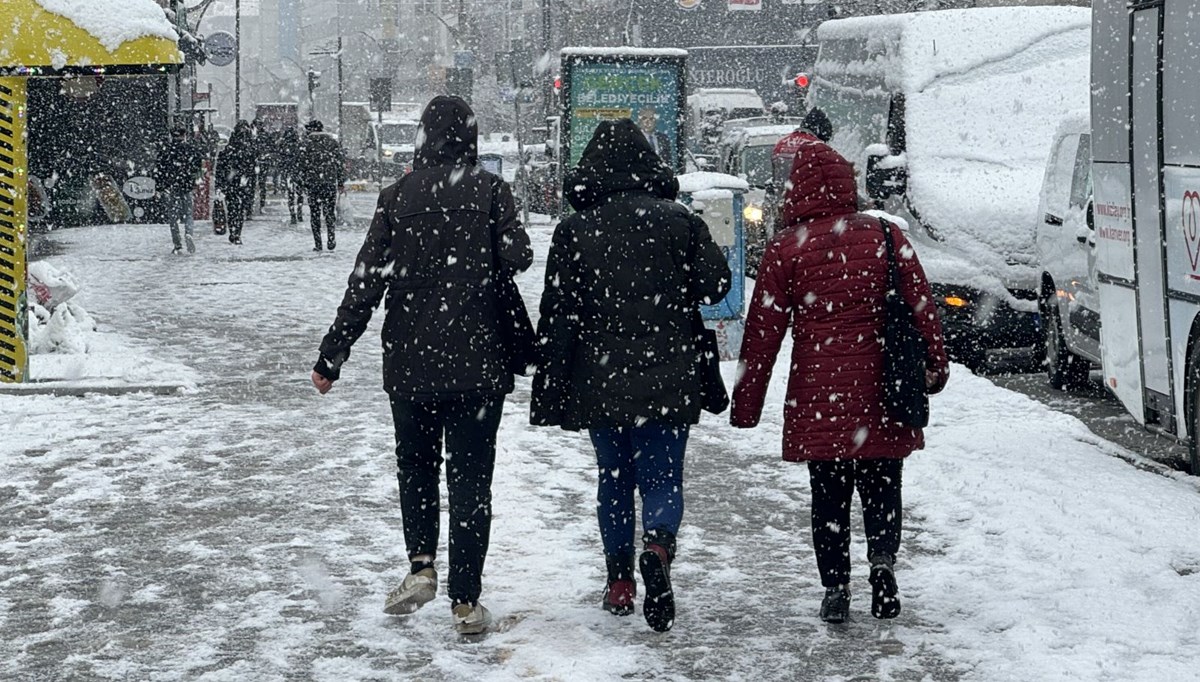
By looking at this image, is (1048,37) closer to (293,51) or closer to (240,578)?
(240,578)

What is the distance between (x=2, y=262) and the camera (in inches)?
492

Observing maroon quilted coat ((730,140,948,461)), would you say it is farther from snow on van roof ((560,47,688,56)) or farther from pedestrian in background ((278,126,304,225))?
pedestrian in background ((278,126,304,225))

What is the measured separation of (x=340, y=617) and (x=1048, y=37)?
1048 centimetres

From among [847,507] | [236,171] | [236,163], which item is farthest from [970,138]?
[236,171]

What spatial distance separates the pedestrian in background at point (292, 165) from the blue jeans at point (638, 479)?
23.1 meters

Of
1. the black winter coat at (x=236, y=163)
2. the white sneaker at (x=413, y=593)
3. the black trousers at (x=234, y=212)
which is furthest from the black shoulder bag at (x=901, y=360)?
the black trousers at (x=234, y=212)

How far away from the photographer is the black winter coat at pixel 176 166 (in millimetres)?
23688

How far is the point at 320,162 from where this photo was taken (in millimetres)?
24547

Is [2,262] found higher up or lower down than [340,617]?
higher up

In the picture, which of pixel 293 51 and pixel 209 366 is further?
pixel 293 51

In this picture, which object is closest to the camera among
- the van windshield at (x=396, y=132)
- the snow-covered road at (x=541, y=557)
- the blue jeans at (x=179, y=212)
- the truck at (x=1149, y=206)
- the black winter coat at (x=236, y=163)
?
the snow-covered road at (x=541, y=557)

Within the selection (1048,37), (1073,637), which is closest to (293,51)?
(1048,37)

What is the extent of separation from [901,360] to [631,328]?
940 mm

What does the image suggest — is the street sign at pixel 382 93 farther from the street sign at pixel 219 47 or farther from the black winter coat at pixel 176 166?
the black winter coat at pixel 176 166
